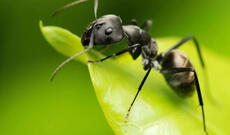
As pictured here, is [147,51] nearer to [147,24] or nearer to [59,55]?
[147,24]

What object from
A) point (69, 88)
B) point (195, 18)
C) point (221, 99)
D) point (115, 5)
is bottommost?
point (221, 99)

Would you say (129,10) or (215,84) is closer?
(215,84)

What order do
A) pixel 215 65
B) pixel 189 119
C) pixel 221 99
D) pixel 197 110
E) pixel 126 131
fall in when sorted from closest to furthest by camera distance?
pixel 126 131 → pixel 189 119 → pixel 197 110 → pixel 221 99 → pixel 215 65

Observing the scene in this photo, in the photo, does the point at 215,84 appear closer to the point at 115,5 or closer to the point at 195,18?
the point at 195,18

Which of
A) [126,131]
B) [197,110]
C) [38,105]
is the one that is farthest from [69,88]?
[126,131]

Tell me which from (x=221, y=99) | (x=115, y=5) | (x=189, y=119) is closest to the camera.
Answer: (x=189, y=119)

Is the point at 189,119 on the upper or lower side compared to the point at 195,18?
lower
